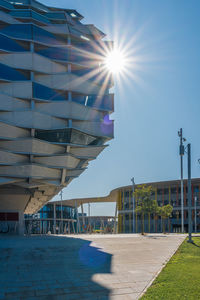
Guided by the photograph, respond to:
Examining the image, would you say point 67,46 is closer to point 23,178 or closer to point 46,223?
point 23,178

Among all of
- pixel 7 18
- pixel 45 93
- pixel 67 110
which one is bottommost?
pixel 67 110

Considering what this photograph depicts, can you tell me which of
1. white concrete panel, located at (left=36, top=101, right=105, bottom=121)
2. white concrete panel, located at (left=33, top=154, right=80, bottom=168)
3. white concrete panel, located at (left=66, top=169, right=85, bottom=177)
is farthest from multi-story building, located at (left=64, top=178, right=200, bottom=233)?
white concrete panel, located at (left=36, top=101, right=105, bottom=121)

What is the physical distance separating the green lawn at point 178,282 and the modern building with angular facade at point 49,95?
24438 millimetres

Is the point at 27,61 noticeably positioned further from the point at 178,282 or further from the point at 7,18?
the point at 178,282

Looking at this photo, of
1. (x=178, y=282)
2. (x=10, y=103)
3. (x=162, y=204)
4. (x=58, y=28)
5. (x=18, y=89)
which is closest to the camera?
(x=178, y=282)

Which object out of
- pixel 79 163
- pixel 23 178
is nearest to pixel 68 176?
pixel 79 163

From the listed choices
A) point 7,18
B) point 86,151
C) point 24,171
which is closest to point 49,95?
point 86,151

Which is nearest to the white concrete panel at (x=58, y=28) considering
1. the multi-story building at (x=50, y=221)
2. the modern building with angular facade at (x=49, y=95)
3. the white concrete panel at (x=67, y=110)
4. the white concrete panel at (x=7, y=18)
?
the modern building with angular facade at (x=49, y=95)

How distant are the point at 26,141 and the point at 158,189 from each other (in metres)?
55.1

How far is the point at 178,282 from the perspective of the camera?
12039mm

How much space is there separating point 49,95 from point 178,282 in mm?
30800

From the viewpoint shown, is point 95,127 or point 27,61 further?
point 95,127

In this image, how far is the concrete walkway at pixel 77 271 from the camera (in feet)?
39.2

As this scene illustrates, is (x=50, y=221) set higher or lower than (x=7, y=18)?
lower
